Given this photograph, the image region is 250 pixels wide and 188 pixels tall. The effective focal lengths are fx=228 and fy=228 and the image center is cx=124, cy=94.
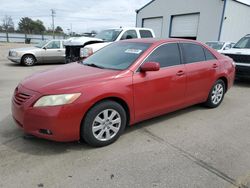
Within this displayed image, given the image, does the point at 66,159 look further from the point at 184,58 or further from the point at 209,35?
the point at 209,35

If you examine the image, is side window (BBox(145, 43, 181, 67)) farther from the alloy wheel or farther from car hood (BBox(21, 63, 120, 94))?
the alloy wheel

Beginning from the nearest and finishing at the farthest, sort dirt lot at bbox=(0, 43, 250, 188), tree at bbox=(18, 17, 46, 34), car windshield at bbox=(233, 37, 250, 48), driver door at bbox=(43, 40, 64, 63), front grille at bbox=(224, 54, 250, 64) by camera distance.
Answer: dirt lot at bbox=(0, 43, 250, 188) → front grille at bbox=(224, 54, 250, 64) → car windshield at bbox=(233, 37, 250, 48) → driver door at bbox=(43, 40, 64, 63) → tree at bbox=(18, 17, 46, 34)

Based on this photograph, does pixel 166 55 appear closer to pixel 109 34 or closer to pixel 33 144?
pixel 33 144

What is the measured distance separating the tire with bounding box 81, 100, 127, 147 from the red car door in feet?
1.14

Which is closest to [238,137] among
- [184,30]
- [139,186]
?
[139,186]

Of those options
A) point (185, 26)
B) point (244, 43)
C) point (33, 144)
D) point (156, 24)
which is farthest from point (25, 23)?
point (33, 144)

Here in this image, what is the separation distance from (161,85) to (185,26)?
18432mm

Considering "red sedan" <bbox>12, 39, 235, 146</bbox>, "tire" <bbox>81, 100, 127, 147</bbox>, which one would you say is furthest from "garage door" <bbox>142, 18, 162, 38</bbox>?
"tire" <bbox>81, 100, 127, 147</bbox>

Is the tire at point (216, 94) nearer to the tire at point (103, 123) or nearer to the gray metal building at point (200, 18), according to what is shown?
the tire at point (103, 123)

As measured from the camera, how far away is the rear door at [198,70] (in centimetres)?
438

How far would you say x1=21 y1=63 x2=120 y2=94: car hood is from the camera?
9.88 feet

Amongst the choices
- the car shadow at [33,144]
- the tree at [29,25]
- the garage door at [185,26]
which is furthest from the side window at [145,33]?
the tree at [29,25]

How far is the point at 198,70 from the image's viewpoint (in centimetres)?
449

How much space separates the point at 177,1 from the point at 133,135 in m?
19.9
